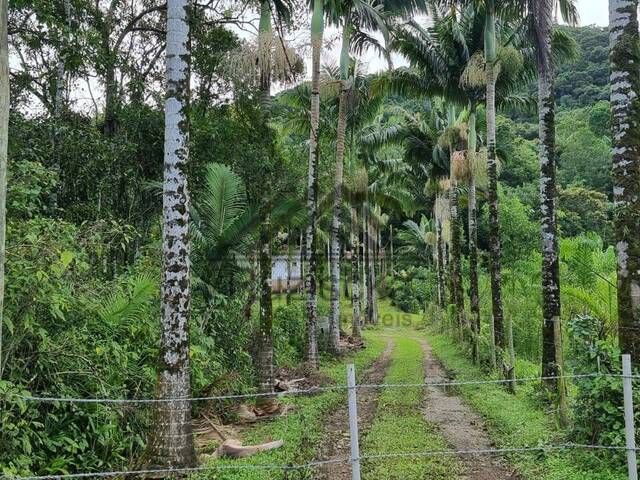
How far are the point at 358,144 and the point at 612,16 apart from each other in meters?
17.7

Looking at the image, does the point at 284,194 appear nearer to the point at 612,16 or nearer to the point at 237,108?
the point at 237,108

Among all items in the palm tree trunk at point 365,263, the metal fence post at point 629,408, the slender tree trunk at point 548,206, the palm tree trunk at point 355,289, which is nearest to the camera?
the metal fence post at point 629,408

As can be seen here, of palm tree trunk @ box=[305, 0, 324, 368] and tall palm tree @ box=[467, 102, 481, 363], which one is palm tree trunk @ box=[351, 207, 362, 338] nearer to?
tall palm tree @ box=[467, 102, 481, 363]

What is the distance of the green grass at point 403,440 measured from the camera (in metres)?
6.35

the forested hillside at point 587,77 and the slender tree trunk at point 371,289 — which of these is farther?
the forested hillside at point 587,77

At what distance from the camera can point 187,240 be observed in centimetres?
598

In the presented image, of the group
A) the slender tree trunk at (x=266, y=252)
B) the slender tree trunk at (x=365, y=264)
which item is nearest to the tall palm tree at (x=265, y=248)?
the slender tree trunk at (x=266, y=252)

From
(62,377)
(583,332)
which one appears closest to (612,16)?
(583,332)

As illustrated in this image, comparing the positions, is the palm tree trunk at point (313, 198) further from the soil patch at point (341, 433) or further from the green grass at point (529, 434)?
the green grass at point (529, 434)

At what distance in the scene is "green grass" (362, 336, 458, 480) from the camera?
635 cm

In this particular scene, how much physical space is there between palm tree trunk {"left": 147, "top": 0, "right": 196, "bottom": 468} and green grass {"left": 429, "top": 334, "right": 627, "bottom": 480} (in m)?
3.76

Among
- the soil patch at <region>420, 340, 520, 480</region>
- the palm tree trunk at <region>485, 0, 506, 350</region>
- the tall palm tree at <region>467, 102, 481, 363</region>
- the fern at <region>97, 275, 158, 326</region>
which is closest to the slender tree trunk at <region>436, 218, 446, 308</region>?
the tall palm tree at <region>467, 102, 481, 363</region>

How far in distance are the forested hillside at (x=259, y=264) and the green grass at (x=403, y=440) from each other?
0.06 metres

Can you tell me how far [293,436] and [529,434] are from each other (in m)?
3.17
